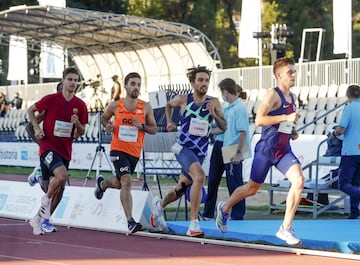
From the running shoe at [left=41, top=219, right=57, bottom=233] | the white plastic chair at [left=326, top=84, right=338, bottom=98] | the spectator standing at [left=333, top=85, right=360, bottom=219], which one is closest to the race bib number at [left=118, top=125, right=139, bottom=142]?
the running shoe at [left=41, top=219, right=57, bottom=233]

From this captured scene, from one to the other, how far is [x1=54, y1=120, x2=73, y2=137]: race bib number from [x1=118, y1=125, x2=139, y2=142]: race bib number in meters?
0.64

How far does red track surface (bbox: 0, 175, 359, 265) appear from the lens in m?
10.6

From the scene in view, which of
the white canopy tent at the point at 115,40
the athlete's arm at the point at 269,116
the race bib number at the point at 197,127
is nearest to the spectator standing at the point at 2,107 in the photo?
the white canopy tent at the point at 115,40

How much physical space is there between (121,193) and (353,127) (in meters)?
3.61

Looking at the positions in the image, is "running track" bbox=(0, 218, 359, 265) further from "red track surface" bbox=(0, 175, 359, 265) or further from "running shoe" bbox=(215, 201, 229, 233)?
"running shoe" bbox=(215, 201, 229, 233)

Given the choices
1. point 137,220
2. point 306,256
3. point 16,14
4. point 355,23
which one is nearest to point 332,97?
point 16,14

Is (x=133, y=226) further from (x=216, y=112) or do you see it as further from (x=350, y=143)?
(x=350, y=143)

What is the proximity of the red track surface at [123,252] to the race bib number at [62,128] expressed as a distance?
4.06 ft

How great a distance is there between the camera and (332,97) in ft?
101

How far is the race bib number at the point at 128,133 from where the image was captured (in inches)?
529

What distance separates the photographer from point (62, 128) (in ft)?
44.4

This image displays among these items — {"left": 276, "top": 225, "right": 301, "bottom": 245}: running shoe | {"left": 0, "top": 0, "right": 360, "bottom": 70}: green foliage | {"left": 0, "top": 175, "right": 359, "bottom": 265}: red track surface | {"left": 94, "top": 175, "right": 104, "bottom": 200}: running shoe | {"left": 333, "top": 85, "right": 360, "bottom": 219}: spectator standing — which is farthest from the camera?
{"left": 0, "top": 0, "right": 360, "bottom": 70}: green foliage

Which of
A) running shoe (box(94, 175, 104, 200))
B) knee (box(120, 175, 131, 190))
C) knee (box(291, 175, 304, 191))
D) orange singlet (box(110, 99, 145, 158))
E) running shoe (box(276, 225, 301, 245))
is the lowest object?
running shoe (box(276, 225, 301, 245))

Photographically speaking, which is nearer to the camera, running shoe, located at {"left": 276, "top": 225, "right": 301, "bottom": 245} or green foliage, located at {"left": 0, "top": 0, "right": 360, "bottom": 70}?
running shoe, located at {"left": 276, "top": 225, "right": 301, "bottom": 245}
